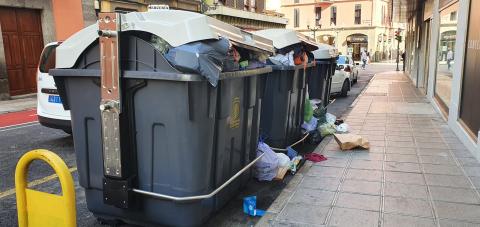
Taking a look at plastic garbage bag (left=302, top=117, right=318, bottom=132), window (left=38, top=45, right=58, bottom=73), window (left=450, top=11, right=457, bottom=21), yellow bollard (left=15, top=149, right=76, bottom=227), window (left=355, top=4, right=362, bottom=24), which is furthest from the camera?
window (left=355, top=4, right=362, bottom=24)

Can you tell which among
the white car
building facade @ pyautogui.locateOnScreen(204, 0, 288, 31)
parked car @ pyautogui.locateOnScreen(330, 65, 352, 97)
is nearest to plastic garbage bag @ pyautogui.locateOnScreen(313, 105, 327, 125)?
the white car

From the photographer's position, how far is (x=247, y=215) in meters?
3.91

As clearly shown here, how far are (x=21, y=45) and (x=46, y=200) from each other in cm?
1343

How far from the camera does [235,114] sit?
12.5 feet

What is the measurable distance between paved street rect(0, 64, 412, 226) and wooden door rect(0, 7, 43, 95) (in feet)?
21.6

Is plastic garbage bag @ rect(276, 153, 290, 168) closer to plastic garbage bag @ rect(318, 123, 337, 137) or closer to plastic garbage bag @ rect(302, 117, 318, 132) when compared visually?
plastic garbage bag @ rect(302, 117, 318, 132)

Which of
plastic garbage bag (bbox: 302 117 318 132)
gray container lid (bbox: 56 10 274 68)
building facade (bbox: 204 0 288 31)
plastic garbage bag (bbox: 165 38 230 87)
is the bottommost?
plastic garbage bag (bbox: 302 117 318 132)

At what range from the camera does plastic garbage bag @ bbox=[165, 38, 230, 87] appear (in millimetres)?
2906

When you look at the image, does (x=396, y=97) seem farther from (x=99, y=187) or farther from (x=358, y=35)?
(x=358, y=35)

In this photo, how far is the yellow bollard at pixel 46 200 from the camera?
2684mm

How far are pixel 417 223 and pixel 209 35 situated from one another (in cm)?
236

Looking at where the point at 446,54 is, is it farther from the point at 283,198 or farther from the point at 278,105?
the point at 283,198

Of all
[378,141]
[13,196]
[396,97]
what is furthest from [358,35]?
[13,196]

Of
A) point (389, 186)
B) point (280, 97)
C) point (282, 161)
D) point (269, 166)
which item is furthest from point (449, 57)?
point (269, 166)
